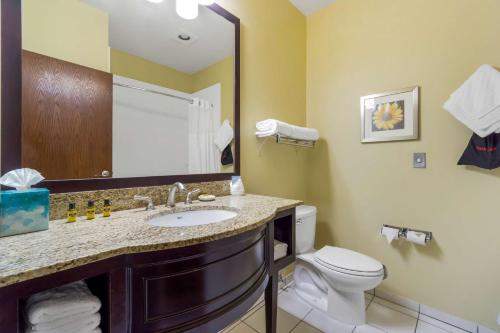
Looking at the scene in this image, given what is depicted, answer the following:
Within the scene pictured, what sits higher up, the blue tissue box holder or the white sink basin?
the blue tissue box holder

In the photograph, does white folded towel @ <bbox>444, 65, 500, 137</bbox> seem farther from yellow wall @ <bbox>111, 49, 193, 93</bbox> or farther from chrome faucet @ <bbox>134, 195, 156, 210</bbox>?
chrome faucet @ <bbox>134, 195, 156, 210</bbox>

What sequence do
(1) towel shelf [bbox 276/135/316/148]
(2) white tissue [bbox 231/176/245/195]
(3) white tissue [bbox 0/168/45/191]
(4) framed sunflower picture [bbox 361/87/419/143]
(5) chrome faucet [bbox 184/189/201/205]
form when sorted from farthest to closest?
(1) towel shelf [bbox 276/135/316/148] < (4) framed sunflower picture [bbox 361/87/419/143] < (2) white tissue [bbox 231/176/245/195] < (5) chrome faucet [bbox 184/189/201/205] < (3) white tissue [bbox 0/168/45/191]

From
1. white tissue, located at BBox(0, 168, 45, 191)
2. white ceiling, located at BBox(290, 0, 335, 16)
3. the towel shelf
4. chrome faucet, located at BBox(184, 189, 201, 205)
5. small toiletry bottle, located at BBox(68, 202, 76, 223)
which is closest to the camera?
white tissue, located at BBox(0, 168, 45, 191)

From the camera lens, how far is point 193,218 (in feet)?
3.67

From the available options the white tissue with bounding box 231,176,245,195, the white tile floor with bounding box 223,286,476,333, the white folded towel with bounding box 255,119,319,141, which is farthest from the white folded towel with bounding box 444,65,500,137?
the white tissue with bounding box 231,176,245,195

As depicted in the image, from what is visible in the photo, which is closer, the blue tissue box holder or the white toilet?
the blue tissue box holder

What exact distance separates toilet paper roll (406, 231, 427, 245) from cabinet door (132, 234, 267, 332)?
135 cm

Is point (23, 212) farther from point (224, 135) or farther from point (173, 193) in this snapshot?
point (224, 135)

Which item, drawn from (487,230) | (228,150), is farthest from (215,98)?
(487,230)

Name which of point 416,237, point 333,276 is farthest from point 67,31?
point 416,237

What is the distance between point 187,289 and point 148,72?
41.7 inches

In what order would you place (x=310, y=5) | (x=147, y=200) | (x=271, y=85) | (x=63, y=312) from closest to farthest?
1. (x=63, y=312)
2. (x=147, y=200)
3. (x=271, y=85)
4. (x=310, y=5)

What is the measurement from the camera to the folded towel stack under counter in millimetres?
503

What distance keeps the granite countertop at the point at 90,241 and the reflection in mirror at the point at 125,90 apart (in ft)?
0.96
